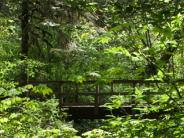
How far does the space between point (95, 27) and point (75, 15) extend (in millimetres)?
2796

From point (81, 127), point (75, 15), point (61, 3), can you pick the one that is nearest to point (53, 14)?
point (61, 3)

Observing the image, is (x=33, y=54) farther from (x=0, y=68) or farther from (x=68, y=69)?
(x=0, y=68)

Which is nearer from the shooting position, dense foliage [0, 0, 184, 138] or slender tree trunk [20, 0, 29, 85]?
dense foliage [0, 0, 184, 138]

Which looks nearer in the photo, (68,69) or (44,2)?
(44,2)

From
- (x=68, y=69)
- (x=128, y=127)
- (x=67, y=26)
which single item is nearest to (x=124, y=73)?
(x=128, y=127)

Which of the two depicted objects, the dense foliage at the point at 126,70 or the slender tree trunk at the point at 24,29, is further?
the slender tree trunk at the point at 24,29

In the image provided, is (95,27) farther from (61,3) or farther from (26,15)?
(26,15)

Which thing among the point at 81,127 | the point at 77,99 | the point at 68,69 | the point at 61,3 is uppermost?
the point at 61,3

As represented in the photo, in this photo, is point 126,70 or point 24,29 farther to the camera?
point 24,29

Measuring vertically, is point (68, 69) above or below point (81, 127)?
above

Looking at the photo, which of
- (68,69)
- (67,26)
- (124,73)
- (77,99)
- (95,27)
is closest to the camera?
(124,73)

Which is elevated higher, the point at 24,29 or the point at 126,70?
the point at 24,29

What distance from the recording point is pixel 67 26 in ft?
37.3

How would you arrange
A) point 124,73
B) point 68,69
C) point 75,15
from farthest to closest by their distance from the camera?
point 68,69 → point 75,15 → point 124,73
